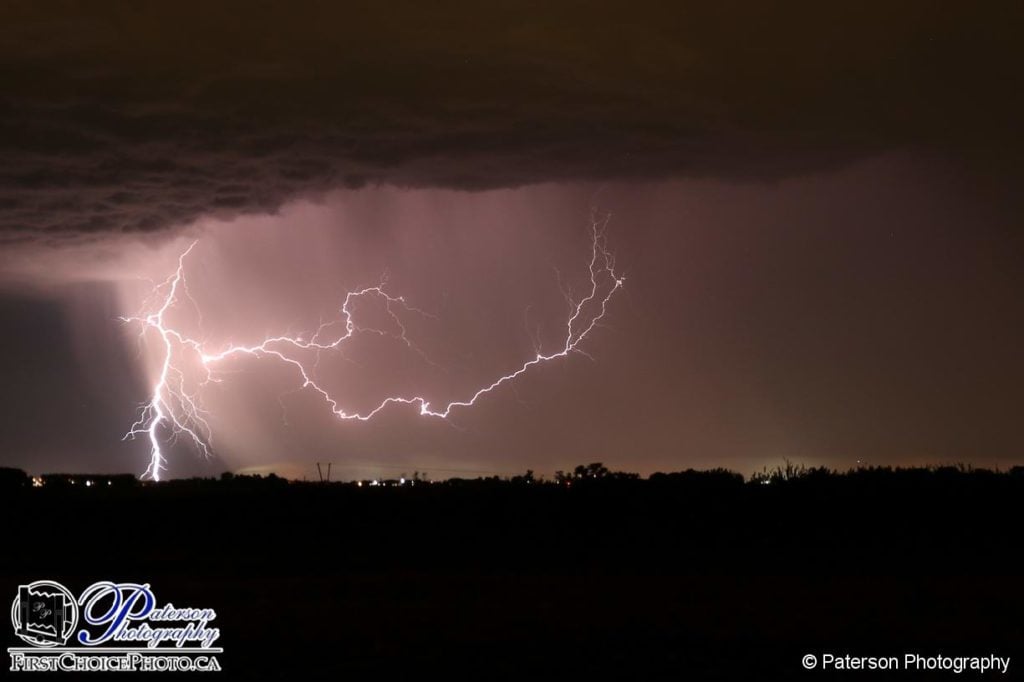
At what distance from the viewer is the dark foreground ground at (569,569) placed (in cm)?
1422

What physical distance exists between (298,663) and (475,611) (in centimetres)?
428

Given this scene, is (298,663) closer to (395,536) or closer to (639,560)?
(639,560)

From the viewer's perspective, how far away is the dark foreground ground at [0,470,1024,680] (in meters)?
14.2

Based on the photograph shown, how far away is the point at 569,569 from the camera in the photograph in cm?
2430

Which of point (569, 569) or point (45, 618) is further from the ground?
point (45, 618)

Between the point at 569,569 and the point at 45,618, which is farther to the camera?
the point at 569,569
